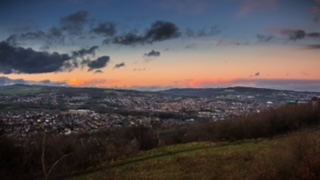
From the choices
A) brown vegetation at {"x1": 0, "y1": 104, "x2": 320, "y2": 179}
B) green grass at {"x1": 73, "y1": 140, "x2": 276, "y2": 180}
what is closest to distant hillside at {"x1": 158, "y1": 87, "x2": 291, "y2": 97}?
brown vegetation at {"x1": 0, "y1": 104, "x2": 320, "y2": 179}

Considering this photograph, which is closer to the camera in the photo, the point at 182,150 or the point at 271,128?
the point at 182,150

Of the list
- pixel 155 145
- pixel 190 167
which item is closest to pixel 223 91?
pixel 155 145

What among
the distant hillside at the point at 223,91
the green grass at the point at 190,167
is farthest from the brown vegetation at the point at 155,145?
the distant hillside at the point at 223,91

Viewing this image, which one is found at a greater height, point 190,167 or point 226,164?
point 226,164

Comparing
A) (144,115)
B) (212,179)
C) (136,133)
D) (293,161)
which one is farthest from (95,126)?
(293,161)

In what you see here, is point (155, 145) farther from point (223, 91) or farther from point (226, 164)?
point (223, 91)

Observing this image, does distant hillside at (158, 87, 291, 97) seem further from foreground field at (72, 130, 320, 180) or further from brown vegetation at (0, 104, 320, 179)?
foreground field at (72, 130, 320, 180)

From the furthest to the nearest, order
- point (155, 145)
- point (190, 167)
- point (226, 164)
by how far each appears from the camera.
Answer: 1. point (155, 145)
2. point (190, 167)
3. point (226, 164)

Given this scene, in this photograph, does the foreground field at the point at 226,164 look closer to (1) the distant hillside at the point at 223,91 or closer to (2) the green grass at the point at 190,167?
(2) the green grass at the point at 190,167

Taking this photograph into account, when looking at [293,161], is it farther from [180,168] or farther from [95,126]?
[95,126]
